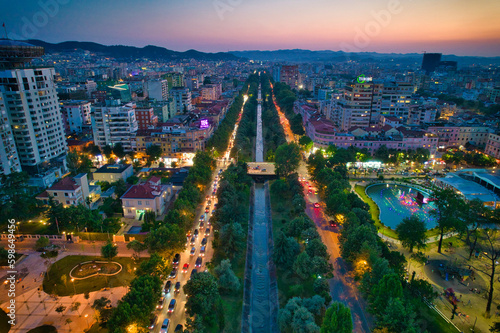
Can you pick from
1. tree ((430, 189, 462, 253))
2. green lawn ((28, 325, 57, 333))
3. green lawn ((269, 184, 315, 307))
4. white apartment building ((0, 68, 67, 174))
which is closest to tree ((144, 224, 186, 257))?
green lawn ((28, 325, 57, 333))

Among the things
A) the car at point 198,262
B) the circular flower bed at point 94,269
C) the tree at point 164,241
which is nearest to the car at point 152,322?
the tree at point 164,241

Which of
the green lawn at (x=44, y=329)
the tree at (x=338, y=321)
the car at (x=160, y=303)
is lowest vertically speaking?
the car at (x=160, y=303)

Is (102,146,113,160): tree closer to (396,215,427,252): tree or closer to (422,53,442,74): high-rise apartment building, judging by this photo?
(396,215,427,252): tree

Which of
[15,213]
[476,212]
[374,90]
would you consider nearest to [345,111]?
[374,90]

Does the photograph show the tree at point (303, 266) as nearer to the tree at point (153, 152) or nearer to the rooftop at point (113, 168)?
the rooftop at point (113, 168)

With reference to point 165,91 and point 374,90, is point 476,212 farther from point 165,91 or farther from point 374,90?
point 165,91

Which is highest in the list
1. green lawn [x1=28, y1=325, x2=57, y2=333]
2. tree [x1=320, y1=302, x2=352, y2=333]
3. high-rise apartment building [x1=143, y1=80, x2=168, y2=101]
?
high-rise apartment building [x1=143, y1=80, x2=168, y2=101]
